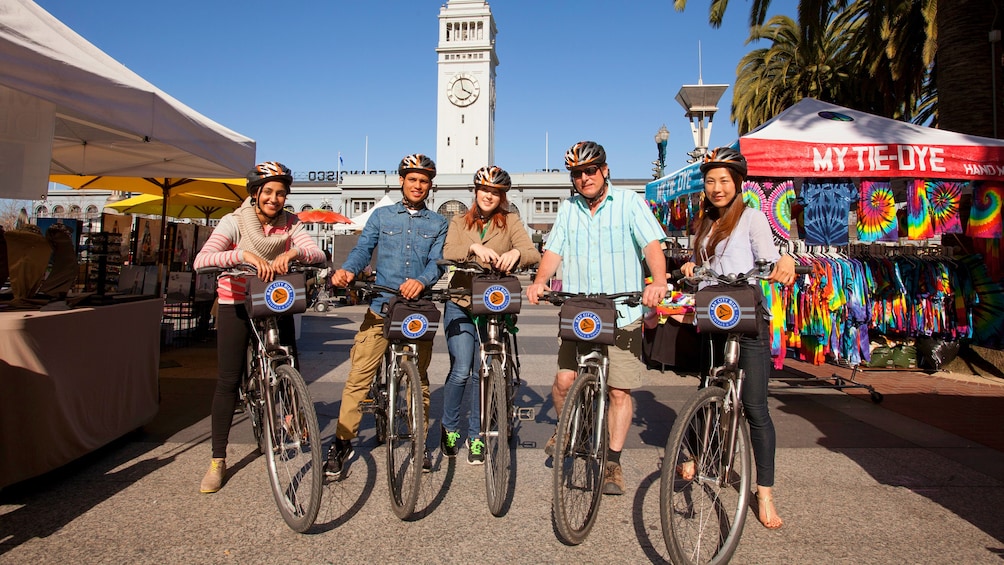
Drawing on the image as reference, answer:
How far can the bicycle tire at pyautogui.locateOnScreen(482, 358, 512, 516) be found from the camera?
10.5 feet

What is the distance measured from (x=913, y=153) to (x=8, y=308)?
7.93 meters

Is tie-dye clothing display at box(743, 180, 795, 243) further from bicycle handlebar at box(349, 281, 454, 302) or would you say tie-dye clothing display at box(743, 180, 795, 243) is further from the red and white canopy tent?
bicycle handlebar at box(349, 281, 454, 302)

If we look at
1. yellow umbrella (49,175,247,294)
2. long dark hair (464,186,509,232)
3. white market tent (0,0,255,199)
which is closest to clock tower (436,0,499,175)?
yellow umbrella (49,175,247,294)

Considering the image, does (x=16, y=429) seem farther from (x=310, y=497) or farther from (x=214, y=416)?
(x=310, y=497)

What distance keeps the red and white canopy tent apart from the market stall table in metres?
5.70

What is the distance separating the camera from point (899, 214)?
744 cm

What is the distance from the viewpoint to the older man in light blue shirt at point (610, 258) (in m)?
Answer: 3.53

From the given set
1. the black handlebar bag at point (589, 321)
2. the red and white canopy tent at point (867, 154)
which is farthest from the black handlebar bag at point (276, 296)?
the red and white canopy tent at point (867, 154)

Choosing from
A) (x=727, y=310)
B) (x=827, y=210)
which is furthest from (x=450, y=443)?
(x=827, y=210)

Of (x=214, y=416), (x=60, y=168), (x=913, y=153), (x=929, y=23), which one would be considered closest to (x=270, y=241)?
(x=214, y=416)

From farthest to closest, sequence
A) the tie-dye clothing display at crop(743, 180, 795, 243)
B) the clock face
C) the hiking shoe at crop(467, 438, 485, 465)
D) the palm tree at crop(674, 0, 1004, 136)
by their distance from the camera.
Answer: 1. the clock face
2. the palm tree at crop(674, 0, 1004, 136)
3. the tie-dye clothing display at crop(743, 180, 795, 243)
4. the hiking shoe at crop(467, 438, 485, 465)

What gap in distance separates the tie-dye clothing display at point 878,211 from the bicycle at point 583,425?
494 centimetres

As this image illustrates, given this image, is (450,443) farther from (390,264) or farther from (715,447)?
(715,447)

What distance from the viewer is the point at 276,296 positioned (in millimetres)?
3342
